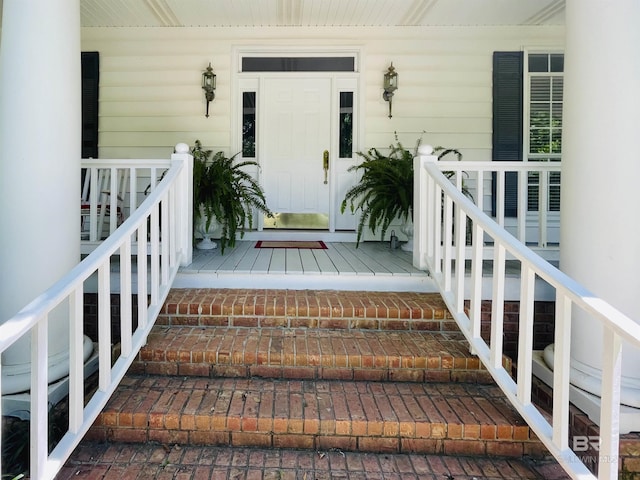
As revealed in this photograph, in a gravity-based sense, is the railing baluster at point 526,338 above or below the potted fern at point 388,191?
below

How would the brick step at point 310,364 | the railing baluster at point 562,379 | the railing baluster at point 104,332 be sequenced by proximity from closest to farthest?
the railing baluster at point 562,379, the railing baluster at point 104,332, the brick step at point 310,364

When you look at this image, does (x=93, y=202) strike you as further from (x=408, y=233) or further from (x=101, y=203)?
(x=408, y=233)

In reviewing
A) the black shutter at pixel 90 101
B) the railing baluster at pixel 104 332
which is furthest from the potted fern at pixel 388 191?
the black shutter at pixel 90 101

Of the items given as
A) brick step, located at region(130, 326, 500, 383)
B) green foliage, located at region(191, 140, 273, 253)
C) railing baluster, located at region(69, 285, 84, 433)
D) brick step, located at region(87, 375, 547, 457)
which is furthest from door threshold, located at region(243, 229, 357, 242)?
railing baluster, located at region(69, 285, 84, 433)

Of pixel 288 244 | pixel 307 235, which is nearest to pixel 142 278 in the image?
pixel 288 244

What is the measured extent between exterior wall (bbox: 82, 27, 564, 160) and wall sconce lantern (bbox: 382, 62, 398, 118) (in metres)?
0.09

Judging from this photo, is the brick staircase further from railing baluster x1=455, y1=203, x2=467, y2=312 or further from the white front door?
the white front door

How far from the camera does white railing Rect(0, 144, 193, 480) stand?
1192 millimetres

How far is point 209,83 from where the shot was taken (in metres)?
4.19

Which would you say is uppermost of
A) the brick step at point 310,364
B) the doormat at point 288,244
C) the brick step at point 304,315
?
the doormat at point 288,244

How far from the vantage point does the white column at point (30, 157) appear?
1818 mm

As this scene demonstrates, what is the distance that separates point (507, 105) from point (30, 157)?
4.31m

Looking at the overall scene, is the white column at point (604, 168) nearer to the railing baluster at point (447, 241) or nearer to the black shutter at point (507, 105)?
the railing baluster at point (447, 241)

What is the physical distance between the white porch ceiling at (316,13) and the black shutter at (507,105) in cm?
40
